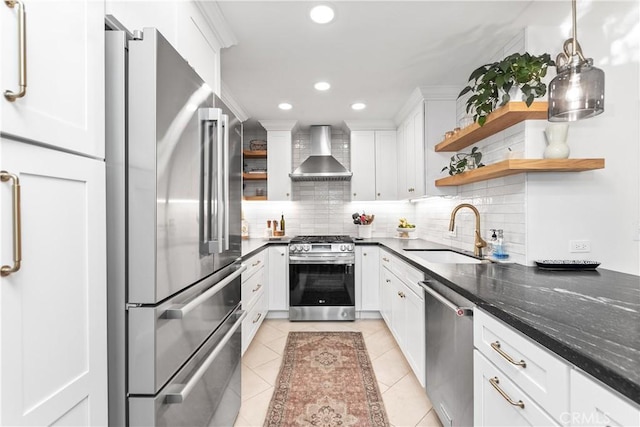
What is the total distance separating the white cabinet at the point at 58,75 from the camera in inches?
24.1

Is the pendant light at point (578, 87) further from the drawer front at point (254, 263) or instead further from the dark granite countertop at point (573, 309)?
the drawer front at point (254, 263)

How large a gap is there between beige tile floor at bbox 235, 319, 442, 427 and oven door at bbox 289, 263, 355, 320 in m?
0.12

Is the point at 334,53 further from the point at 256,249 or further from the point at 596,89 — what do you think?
the point at 256,249

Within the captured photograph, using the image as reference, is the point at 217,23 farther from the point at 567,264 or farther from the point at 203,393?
the point at 567,264

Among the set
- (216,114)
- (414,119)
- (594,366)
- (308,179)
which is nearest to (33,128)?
(216,114)

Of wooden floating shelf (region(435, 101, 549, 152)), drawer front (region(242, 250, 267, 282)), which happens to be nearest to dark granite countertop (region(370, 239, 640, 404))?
wooden floating shelf (region(435, 101, 549, 152))

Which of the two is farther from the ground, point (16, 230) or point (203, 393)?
point (16, 230)

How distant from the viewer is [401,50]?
2.26 metres

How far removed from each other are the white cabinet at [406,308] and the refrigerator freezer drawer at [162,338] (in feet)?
4.53

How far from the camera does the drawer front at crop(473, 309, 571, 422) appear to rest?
792 mm

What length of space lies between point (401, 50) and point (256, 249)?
6.85ft

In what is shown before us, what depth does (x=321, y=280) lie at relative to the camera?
344 centimetres

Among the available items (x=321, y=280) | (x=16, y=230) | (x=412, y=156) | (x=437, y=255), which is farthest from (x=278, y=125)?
(x=16, y=230)

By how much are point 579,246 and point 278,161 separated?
3.15 metres
